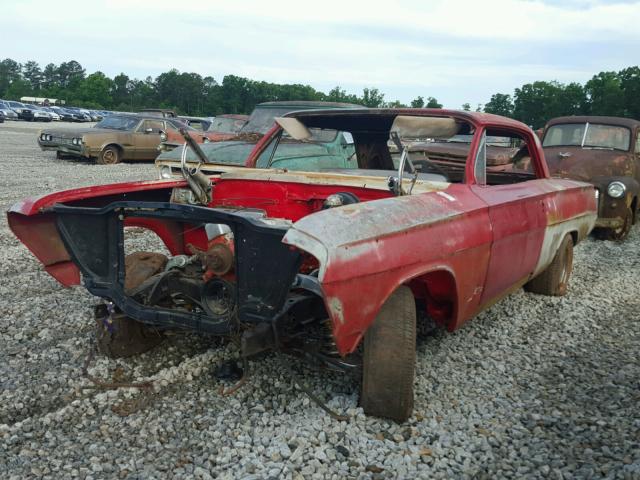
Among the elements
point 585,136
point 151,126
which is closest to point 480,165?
point 585,136

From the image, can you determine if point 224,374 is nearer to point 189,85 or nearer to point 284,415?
point 284,415

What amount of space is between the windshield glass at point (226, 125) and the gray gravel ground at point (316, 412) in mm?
8709

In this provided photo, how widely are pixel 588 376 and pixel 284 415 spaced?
74.0 inches

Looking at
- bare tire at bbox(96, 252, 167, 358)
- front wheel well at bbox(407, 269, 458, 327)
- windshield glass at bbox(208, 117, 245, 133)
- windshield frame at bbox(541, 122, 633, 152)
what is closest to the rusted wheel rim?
windshield glass at bbox(208, 117, 245, 133)

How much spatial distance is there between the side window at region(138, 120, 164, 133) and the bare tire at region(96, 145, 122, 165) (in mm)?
846

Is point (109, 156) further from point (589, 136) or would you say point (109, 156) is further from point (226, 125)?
point (589, 136)

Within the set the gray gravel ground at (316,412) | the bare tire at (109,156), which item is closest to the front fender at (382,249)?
the gray gravel ground at (316,412)

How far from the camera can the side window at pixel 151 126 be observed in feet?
50.8

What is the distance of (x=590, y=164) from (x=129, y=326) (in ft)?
22.7

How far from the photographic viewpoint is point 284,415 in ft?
9.72

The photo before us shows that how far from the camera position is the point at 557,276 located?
505 centimetres

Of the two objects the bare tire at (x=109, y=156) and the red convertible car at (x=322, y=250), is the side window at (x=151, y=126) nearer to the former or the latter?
the bare tire at (x=109, y=156)

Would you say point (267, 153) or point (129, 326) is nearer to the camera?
point (129, 326)

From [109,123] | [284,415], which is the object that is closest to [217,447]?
[284,415]
